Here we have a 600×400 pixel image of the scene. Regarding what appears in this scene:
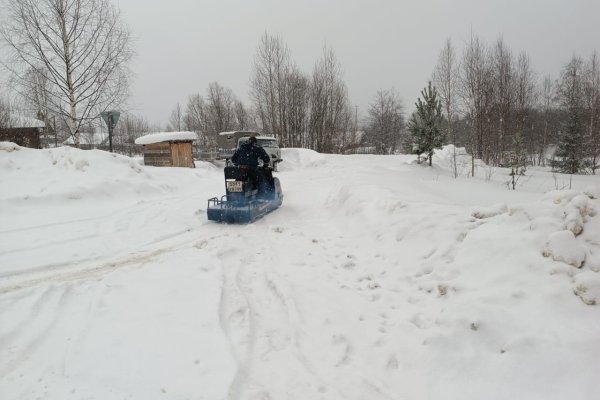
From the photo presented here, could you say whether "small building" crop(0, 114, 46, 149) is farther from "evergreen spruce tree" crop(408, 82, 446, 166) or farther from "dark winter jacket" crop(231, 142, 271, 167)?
"evergreen spruce tree" crop(408, 82, 446, 166)

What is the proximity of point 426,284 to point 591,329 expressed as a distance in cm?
170

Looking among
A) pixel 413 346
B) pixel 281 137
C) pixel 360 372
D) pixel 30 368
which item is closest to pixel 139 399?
pixel 30 368

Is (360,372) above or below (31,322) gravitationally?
below

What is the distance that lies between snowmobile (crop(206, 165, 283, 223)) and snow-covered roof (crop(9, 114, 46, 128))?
2643 centimetres

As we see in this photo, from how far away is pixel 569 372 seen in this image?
2.54 meters

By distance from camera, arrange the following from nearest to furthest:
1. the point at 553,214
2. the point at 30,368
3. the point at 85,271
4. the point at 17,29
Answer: the point at 30,368, the point at 553,214, the point at 85,271, the point at 17,29

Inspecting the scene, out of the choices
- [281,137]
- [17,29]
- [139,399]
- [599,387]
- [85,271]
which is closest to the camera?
[599,387]

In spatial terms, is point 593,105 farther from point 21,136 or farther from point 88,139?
point 88,139

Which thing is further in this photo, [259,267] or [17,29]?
[17,29]

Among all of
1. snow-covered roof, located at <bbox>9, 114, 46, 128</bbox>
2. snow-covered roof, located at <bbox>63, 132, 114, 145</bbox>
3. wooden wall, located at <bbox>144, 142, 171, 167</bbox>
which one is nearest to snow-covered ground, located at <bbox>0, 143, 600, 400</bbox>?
wooden wall, located at <bbox>144, 142, 171, 167</bbox>

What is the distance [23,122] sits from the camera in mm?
28297

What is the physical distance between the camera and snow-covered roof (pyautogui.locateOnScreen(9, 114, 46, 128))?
27039 millimetres

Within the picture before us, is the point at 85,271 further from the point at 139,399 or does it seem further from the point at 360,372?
the point at 360,372

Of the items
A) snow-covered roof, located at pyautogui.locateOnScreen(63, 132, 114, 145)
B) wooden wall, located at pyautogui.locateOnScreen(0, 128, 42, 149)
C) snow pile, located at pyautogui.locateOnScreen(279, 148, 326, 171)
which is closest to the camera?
wooden wall, located at pyautogui.locateOnScreen(0, 128, 42, 149)
